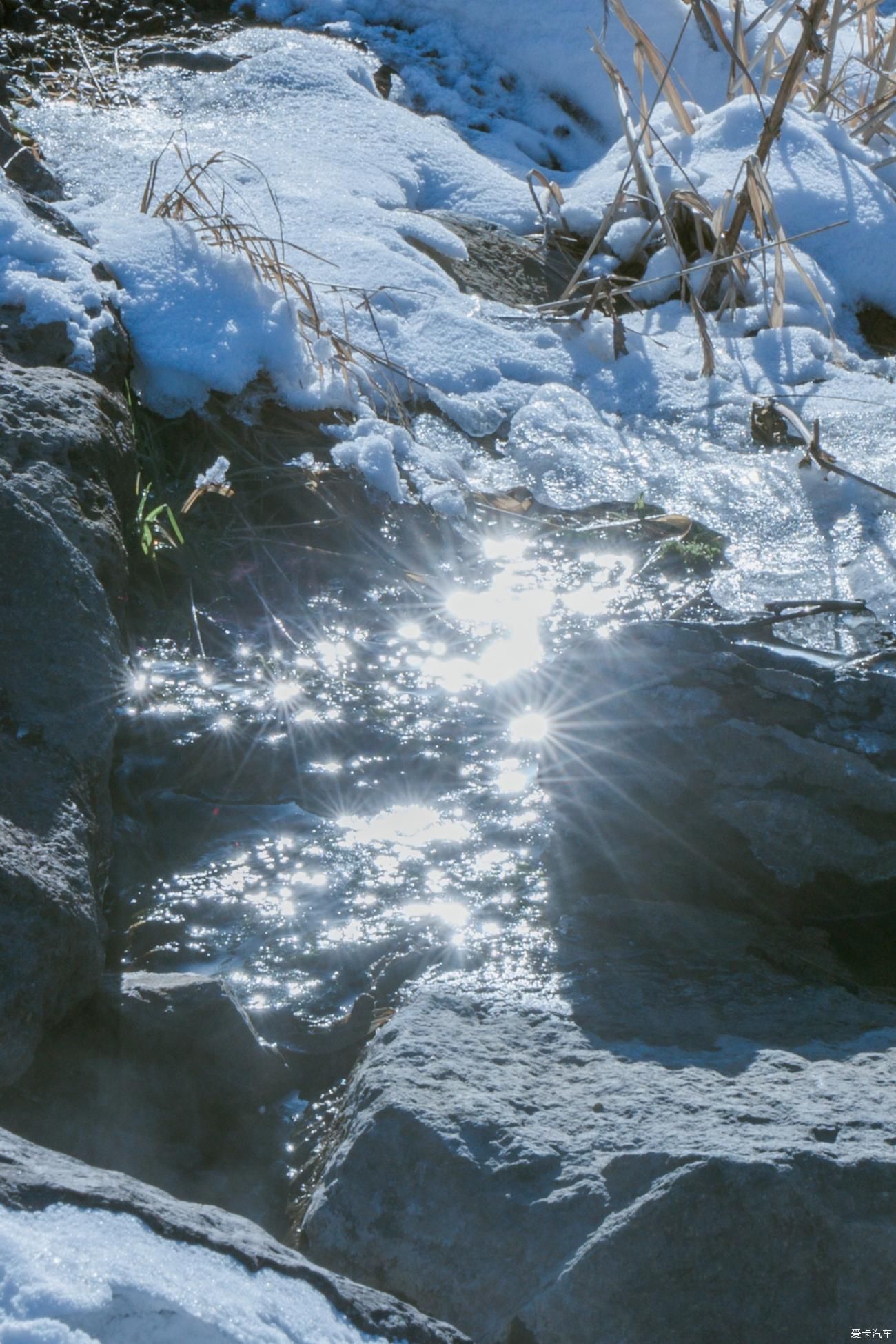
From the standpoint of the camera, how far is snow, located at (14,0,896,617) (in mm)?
3645

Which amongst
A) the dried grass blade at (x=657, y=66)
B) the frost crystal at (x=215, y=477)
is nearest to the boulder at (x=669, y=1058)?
the frost crystal at (x=215, y=477)

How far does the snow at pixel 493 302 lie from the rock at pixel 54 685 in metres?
0.77

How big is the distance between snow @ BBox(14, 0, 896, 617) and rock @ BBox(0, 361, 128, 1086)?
2.52 feet

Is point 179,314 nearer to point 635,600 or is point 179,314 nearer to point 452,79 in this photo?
point 635,600

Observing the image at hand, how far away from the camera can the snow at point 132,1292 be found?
3.50 ft

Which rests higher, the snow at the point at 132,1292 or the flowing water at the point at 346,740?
the flowing water at the point at 346,740

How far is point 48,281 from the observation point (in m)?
3.27

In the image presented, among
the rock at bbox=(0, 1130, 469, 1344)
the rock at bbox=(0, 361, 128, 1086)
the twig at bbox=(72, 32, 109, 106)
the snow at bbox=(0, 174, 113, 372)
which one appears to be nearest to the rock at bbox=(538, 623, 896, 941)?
the rock at bbox=(0, 361, 128, 1086)

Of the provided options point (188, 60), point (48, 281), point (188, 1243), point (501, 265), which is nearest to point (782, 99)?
point (501, 265)

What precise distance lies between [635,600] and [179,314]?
166 centimetres

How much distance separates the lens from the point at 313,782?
2.82 m

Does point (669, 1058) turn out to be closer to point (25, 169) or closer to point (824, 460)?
point (824, 460)

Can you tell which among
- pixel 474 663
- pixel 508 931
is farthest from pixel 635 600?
pixel 508 931

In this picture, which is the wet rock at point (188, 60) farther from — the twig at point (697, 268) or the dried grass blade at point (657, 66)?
the twig at point (697, 268)
